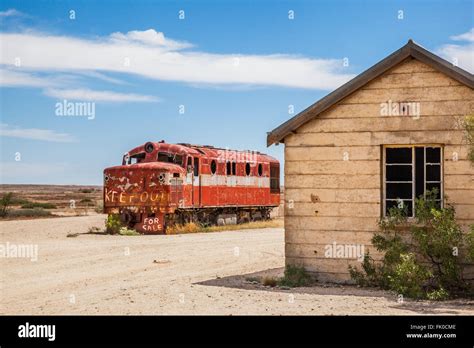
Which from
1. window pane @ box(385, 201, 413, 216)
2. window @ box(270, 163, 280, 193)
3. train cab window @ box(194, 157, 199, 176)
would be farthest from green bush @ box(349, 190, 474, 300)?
window @ box(270, 163, 280, 193)

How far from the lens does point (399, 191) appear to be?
13945 mm

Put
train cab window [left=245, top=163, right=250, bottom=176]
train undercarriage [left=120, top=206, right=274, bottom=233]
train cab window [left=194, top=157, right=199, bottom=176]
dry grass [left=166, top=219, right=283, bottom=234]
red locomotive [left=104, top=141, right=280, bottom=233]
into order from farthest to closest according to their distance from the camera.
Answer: train cab window [left=245, top=163, right=250, bottom=176] → train cab window [left=194, top=157, right=199, bottom=176] → dry grass [left=166, top=219, right=283, bottom=234] → train undercarriage [left=120, top=206, right=274, bottom=233] → red locomotive [left=104, top=141, right=280, bottom=233]

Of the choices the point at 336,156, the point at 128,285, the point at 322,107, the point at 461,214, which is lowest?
the point at 128,285

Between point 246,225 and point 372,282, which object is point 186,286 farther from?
point 246,225

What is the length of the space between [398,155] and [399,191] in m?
0.68

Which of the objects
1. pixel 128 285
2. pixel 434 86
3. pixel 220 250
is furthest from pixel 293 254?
pixel 220 250

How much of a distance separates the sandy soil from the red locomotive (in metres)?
3.39

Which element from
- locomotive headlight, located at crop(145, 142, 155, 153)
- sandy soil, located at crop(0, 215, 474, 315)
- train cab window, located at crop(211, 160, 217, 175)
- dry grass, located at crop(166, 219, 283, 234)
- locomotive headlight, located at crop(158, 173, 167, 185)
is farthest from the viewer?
train cab window, located at crop(211, 160, 217, 175)

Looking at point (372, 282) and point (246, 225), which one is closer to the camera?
point (372, 282)

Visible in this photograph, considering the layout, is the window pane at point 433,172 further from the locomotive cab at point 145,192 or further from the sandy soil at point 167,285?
the locomotive cab at point 145,192

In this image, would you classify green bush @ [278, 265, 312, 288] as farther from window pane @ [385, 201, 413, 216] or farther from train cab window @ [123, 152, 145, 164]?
train cab window @ [123, 152, 145, 164]

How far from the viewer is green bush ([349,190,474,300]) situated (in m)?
12.8

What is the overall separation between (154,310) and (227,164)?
2118 centimetres
